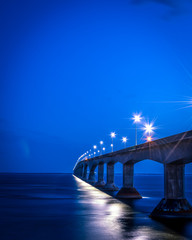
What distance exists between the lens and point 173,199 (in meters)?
35.1

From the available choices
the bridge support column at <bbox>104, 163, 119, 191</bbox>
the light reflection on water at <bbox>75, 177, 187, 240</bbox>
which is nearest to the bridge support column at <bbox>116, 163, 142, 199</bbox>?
the bridge support column at <bbox>104, 163, 119, 191</bbox>

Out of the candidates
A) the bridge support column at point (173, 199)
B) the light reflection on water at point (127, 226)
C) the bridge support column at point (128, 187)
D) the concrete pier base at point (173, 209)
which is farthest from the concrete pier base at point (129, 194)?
the concrete pier base at point (173, 209)

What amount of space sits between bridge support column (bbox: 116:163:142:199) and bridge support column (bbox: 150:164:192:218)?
25.5 m

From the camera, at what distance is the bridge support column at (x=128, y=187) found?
6147 cm

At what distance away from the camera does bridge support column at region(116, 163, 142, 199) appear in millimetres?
61469

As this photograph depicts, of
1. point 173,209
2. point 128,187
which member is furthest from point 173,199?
point 128,187

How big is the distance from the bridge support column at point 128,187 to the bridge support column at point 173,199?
2551 centimetres

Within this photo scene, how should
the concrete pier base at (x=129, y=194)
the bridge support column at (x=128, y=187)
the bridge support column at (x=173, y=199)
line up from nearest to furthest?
the bridge support column at (x=173, y=199) < the concrete pier base at (x=129, y=194) < the bridge support column at (x=128, y=187)

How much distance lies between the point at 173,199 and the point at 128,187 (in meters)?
27.9

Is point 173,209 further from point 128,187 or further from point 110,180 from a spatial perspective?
point 110,180

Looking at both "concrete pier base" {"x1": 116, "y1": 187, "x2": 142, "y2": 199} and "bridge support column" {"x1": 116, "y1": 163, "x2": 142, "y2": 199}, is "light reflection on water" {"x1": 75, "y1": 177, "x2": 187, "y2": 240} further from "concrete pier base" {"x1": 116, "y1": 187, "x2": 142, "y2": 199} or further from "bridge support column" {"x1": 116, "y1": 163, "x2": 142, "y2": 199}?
"bridge support column" {"x1": 116, "y1": 163, "x2": 142, "y2": 199}

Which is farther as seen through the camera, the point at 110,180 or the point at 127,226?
the point at 110,180

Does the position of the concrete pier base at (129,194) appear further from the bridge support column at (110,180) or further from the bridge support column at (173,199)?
the bridge support column at (173,199)

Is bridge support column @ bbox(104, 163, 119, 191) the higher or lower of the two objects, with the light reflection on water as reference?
higher
